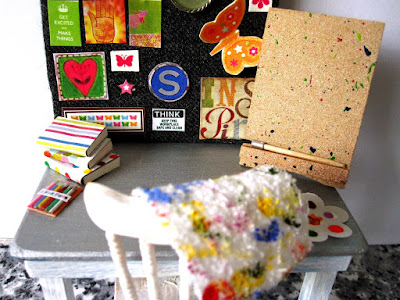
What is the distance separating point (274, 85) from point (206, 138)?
0.25 metres

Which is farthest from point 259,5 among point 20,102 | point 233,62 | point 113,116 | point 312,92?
point 20,102

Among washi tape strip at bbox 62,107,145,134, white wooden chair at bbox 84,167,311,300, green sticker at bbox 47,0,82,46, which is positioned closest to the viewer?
white wooden chair at bbox 84,167,311,300

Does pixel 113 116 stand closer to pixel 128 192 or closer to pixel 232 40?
pixel 128 192

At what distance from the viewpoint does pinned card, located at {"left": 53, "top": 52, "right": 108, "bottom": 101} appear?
864mm

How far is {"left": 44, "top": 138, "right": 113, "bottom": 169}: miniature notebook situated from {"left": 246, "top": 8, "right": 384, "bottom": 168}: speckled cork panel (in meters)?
0.37

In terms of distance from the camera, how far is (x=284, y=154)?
818 mm

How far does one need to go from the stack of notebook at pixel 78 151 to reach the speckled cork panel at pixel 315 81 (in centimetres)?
36

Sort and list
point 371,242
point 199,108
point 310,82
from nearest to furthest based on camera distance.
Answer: point 310,82
point 199,108
point 371,242

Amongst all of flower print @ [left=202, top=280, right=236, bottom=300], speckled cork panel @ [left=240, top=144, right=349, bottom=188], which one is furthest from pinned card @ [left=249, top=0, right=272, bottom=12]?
flower print @ [left=202, top=280, right=236, bottom=300]

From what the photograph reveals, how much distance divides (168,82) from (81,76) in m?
0.21

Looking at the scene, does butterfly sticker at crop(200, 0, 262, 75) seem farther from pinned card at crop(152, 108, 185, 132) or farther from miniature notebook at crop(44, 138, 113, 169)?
miniature notebook at crop(44, 138, 113, 169)

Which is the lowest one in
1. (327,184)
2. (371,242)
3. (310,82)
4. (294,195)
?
(371,242)

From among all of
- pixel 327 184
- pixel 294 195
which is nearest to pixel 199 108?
pixel 327 184

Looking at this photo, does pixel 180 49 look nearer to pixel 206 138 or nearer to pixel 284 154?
pixel 206 138
